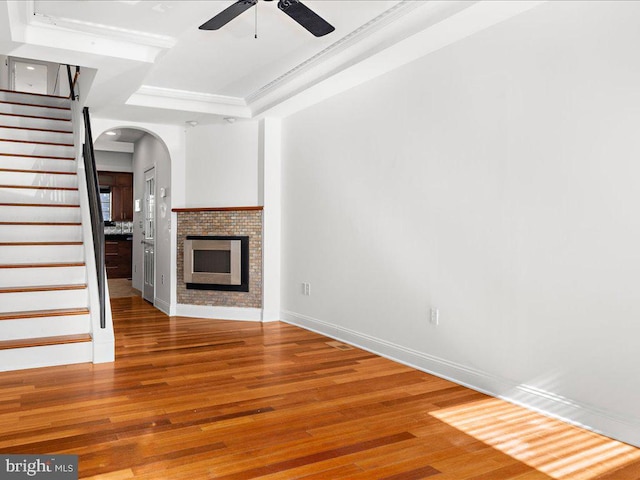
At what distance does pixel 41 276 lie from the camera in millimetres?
4695

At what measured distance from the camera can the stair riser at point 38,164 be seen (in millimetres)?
5809

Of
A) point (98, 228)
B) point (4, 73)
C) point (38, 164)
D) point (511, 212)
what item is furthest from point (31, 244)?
point (4, 73)

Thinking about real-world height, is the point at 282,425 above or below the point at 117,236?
below

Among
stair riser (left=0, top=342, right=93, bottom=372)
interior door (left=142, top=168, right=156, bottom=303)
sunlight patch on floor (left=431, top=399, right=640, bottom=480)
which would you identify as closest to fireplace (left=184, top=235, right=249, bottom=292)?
interior door (left=142, top=168, right=156, bottom=303)

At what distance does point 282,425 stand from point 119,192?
9.17 meters

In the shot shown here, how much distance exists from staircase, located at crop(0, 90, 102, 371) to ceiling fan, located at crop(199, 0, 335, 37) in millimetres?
2670

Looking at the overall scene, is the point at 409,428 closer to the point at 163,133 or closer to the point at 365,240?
the point at 365,240

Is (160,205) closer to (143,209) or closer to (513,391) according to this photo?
(143,209)

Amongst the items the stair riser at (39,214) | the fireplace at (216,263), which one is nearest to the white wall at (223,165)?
the fireplace at (216,263)

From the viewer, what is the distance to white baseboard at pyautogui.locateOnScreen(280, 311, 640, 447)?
286cm

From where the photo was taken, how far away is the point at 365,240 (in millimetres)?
4965

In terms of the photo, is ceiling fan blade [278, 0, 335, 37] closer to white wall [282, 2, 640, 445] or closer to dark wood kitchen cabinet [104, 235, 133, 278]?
white wall [282, 2, 640, 445]

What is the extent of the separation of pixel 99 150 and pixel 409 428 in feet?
30.8

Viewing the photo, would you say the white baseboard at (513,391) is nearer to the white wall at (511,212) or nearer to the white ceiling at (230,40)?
the white wall at (511,212)
